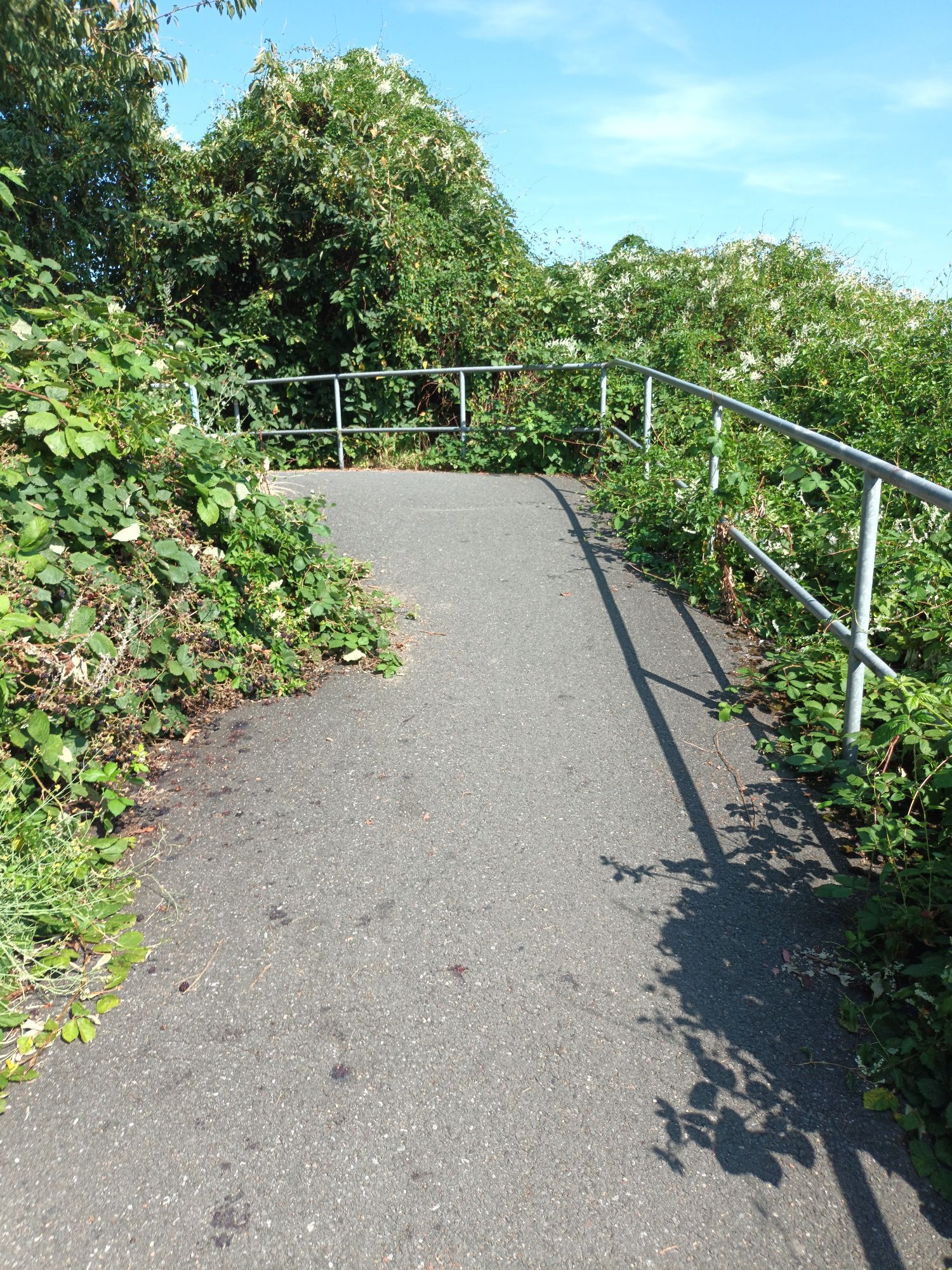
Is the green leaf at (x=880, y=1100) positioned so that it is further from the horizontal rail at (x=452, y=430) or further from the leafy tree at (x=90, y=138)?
the leafy tree at (x=90, y=138)

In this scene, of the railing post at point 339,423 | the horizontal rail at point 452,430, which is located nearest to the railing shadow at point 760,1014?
the horizontal rail at point 452,430

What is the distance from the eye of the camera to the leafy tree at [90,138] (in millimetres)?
10539

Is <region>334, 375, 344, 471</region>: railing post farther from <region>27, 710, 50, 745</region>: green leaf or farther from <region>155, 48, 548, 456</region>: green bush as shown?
<region>27, 710, 50, 745</region>: green leaf

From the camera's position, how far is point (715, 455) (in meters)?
5.98

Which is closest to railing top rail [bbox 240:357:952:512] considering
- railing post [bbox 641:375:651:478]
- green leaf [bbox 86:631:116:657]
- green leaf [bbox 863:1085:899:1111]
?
railing post [bbox 641:375:651:478]

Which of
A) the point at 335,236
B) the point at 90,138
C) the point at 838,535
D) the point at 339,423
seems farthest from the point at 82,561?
the point at 90,138

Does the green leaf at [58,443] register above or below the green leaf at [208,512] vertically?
above

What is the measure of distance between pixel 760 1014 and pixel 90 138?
522 inches

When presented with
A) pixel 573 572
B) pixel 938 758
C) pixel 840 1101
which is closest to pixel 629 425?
pixel 573 572

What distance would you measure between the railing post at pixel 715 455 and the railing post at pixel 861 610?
2403mm

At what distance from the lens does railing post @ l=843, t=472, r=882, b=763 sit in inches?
136

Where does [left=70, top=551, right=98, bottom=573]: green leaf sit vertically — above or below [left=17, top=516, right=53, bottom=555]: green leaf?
below

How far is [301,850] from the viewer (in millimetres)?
3545

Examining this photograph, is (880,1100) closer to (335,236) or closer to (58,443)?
(58,443)
